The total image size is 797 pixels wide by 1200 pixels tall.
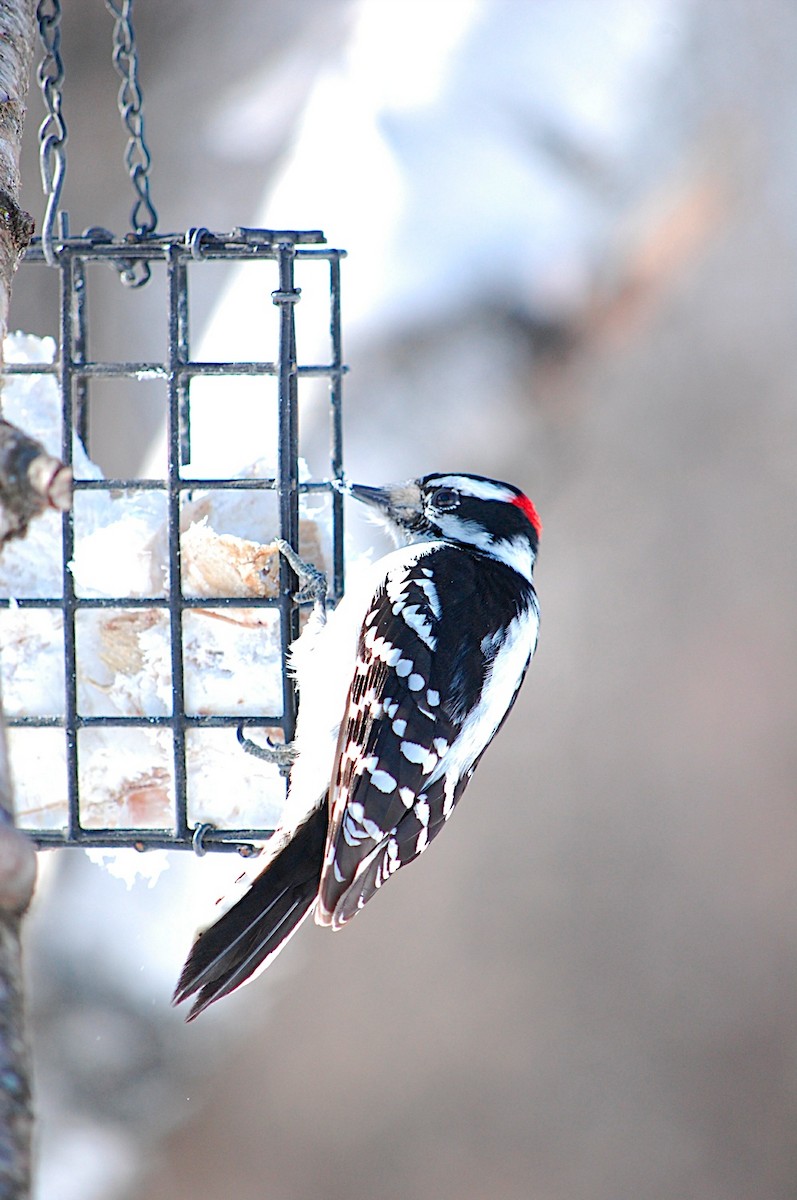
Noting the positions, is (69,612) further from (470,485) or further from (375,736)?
(470,485)

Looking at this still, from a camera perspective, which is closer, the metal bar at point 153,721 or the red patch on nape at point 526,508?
the metal bar at point 153,721

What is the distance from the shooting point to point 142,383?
284cm

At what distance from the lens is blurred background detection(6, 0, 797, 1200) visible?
8.04ft

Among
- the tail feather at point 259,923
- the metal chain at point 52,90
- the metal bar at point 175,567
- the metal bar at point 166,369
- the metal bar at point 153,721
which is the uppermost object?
the metal chain at point 52,90

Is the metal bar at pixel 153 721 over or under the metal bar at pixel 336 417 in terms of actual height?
under

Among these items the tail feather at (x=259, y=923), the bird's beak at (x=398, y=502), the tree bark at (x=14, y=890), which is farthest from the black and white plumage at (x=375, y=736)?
the tree bark at (x=14, y=890)

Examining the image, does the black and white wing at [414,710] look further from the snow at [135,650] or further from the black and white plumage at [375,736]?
the snow at [135,650]

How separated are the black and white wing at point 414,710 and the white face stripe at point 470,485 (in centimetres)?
15

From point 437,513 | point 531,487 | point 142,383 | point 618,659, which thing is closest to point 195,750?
Answer: point 437,513

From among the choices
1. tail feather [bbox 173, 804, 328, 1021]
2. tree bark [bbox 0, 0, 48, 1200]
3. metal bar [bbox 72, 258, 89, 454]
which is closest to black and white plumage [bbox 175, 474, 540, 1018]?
tail feather [bbox 173, 804, 328, 1021]

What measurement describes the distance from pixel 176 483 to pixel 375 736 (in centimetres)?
44

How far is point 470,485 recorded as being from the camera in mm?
1916

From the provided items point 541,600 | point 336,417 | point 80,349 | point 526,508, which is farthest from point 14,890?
point 541,600

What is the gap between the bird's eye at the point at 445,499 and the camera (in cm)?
192
